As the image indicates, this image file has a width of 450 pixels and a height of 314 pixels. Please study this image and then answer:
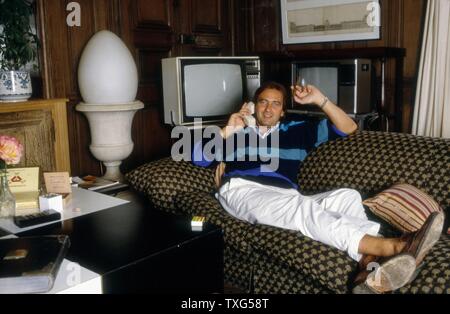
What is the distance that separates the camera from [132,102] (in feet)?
9.21

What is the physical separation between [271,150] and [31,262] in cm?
130

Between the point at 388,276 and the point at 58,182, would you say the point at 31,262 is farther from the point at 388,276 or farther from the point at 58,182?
the point at 388,276

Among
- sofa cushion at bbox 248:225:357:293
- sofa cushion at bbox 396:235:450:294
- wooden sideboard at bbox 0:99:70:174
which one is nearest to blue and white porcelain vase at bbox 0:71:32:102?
wooden sideboard at bbox 0:99:70:174

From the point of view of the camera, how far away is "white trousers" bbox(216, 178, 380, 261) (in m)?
1.66

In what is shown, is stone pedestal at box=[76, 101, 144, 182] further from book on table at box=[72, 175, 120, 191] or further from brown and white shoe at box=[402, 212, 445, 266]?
brown and white shoe at box=[402, 212, 445, 266]

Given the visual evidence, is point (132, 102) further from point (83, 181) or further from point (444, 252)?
point (444, 252)

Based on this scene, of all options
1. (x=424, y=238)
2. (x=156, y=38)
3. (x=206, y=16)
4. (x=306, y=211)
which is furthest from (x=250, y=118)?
(x=206, y=16)

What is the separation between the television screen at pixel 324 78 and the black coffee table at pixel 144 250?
59.3 inches

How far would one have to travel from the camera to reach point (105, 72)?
270 centimetres

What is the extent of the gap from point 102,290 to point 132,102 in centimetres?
172

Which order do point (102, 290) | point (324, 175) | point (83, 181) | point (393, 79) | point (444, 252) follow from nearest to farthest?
point (102, 290), point (444, 252), point (324, 175), point (83, 181), point (393, 79)

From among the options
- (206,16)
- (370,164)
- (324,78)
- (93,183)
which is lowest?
(93,183)
